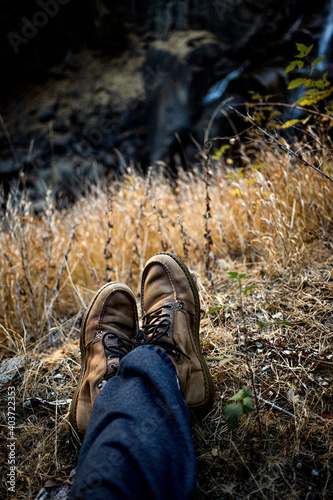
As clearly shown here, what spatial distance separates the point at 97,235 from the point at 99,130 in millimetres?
8909

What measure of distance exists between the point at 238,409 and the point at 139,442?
254mm

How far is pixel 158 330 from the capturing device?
103 cm

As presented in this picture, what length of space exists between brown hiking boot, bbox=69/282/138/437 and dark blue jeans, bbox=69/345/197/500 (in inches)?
7.1

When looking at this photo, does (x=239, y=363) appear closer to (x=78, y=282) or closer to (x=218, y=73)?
(x=78, y=282)

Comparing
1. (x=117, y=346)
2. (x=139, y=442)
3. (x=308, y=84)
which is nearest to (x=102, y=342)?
(x=117, y=346)

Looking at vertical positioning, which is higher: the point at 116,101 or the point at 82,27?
the point at 82,27

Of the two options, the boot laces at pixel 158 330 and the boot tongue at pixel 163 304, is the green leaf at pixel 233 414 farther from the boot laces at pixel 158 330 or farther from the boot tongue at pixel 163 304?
the boot tongue at pixel 163 304

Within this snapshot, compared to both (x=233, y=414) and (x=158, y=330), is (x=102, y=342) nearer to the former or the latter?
(x=158, y=330)

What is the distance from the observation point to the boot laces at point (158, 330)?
0.94 meters

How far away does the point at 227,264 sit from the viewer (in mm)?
1760

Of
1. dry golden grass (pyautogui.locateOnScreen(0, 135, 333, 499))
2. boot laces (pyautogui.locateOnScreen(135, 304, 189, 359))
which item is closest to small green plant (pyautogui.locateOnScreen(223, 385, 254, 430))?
dry golden grass (pyautogui.locateOnScreen(0, 135, 333, 499))

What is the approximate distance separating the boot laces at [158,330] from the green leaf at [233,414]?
29 centimetres

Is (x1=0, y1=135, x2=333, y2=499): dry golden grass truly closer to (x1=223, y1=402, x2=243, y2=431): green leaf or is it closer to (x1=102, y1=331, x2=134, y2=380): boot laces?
(x1=223, y1=402, x2=243, y2=431): green leaf

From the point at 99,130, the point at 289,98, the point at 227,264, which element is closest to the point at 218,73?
the point at 289,98
